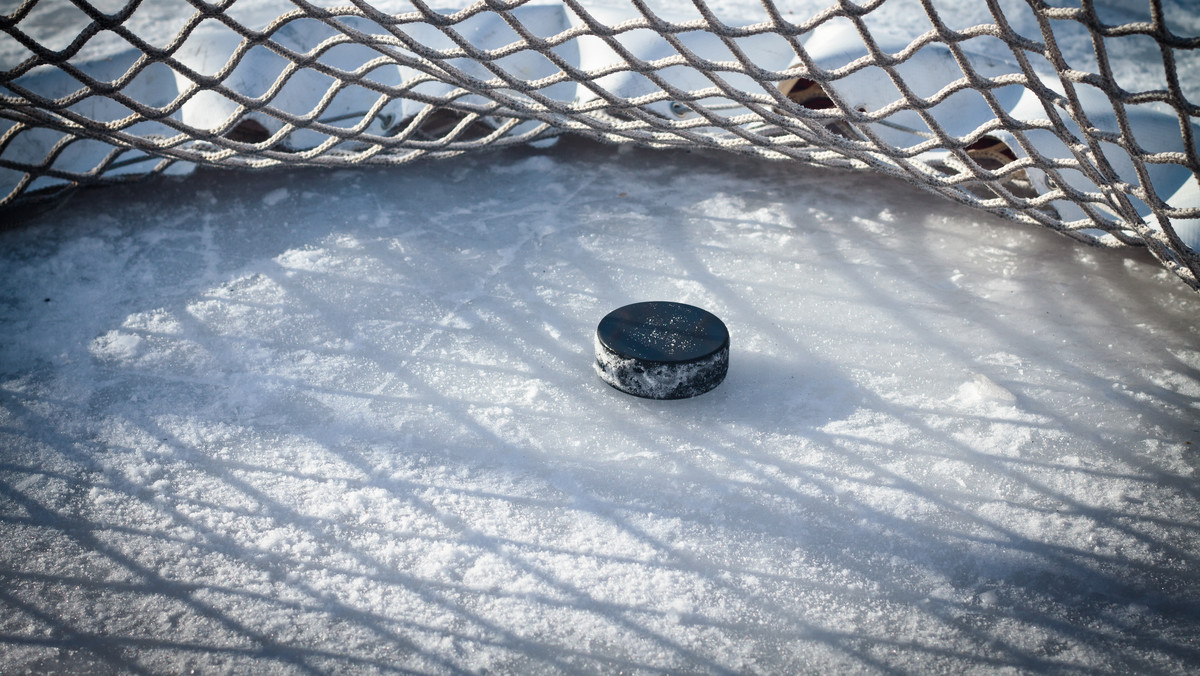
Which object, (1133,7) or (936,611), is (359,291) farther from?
(1133,7)

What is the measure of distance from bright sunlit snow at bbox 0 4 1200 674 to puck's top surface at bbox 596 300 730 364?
0.12 m

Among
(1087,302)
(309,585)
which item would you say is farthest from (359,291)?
(1087,302)

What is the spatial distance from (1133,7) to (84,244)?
4.72 meters

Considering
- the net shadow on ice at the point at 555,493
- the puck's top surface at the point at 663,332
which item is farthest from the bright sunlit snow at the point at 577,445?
the puck's top surface at the point at 663,332

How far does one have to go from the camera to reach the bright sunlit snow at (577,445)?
1336 millimetres

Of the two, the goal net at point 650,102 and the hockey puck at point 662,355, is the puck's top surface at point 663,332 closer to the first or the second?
the hockey puck at point 662,355

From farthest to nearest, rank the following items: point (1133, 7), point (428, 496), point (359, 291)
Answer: point (1133, 7), point (359, 291), point (428, 496)

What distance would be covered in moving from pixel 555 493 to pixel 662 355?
0.39 metres

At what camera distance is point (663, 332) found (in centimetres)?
189

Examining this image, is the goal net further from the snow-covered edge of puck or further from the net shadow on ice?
the snow-covered edge of puck

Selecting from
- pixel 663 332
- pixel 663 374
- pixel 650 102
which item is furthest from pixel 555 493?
pixel 650 102

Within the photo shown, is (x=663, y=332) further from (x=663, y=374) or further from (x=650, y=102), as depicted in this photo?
(x=650, y=102)

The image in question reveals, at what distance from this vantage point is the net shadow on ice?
133cm

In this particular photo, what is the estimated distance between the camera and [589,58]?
114 inches
